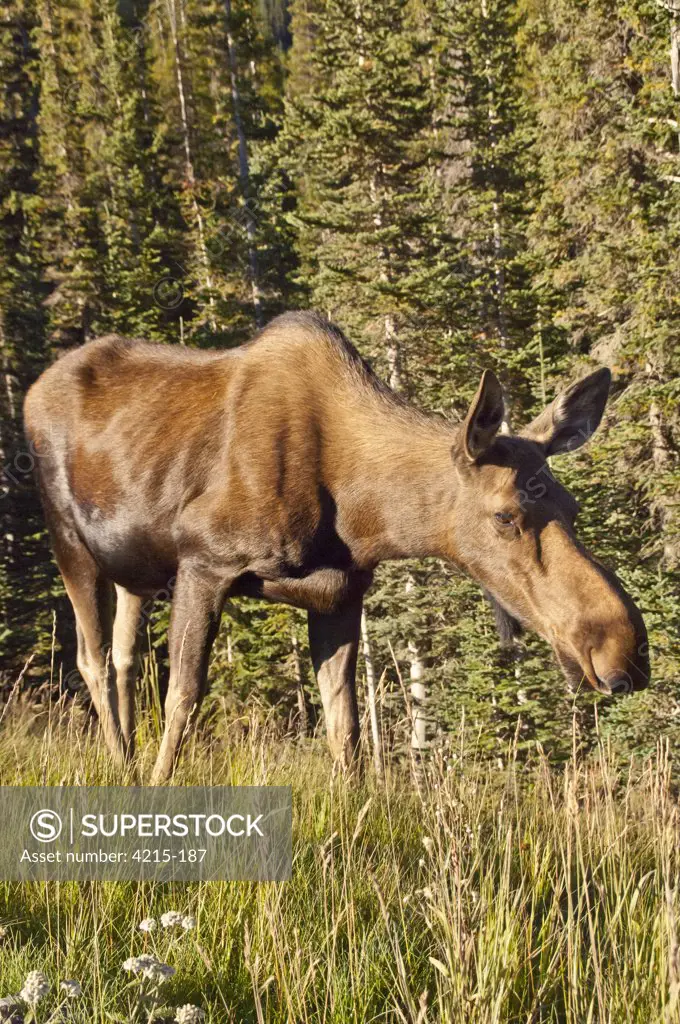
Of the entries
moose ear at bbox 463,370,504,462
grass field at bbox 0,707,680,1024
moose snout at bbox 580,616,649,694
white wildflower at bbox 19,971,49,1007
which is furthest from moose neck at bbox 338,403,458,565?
white wildflower at bbox 19,971,49,1007

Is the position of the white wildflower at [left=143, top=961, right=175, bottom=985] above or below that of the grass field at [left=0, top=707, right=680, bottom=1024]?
above

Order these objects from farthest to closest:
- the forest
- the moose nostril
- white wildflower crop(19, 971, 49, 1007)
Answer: the forest < the moose nostril < white wildflower crop(19, 971, 49, 1007)

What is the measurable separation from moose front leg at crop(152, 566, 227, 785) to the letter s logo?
105 cm

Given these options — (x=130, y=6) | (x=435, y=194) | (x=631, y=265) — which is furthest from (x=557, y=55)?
(x=130, y=6)

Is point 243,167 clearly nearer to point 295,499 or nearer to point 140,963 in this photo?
point 295,499

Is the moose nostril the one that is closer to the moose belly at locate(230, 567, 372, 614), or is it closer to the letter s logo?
the moose belly at locate(230, 567, 372, 614)

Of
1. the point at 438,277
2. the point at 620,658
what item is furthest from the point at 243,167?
the point at 620,658

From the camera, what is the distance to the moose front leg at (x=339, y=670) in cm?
504

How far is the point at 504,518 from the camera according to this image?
4402 mm

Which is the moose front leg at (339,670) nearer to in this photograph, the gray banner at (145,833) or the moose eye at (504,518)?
the moose eye at (504,518)

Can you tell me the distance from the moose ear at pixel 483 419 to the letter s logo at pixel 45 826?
96.7 inches

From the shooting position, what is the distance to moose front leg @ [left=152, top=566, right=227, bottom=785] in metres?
4.65

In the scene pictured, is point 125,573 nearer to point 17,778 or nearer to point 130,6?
point 17,778

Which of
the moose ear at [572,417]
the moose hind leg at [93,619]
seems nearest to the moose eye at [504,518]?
the moose ear at [572,417]
